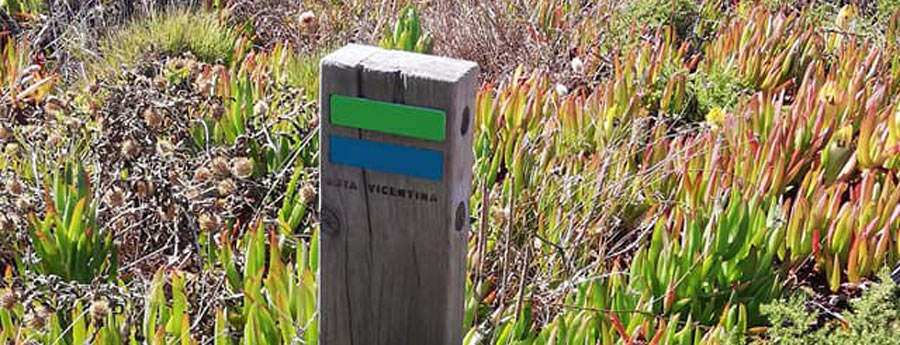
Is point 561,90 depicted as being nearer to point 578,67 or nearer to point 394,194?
point 578,67

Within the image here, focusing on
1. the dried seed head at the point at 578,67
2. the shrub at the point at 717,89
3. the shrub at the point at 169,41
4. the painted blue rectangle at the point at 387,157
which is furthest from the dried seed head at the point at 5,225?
the shrub at the point at 717,89

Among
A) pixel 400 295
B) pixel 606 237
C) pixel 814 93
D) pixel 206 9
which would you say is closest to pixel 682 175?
pixel 606 237

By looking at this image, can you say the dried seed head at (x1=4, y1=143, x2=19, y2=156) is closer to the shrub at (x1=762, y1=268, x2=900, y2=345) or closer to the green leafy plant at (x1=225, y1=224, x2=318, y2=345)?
the green leafy plant at (x1=225, y1=224, x2=318, y2=345)

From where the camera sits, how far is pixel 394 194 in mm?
2051

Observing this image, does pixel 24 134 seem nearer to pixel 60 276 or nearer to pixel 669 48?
pixel 60 276

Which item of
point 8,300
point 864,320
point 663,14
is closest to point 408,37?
point 663,14

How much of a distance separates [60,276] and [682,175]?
69.2 inches

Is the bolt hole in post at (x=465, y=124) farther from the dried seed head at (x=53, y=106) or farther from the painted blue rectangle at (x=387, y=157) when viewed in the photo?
the dried seed head at (x=53, y=106)

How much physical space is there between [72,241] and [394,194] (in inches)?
57.1

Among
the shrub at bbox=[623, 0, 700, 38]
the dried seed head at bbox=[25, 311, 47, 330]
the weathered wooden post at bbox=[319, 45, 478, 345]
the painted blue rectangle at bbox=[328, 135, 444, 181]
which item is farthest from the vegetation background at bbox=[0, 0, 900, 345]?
the painted blue rectangle at bbox=[328, 135, 444, 181]

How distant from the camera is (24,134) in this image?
3809 millimetres

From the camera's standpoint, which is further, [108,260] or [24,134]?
[24,134]

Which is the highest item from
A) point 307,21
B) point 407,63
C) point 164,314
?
point 407,63

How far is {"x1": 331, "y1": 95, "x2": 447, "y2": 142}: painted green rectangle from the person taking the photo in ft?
6.34
